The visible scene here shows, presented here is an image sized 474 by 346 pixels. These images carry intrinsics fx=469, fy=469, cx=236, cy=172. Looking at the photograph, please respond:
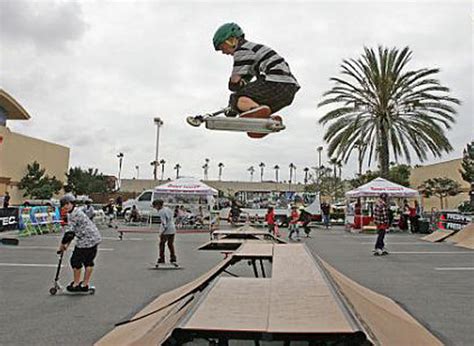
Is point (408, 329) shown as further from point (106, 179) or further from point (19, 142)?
point (106, 179)

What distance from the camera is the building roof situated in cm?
4376

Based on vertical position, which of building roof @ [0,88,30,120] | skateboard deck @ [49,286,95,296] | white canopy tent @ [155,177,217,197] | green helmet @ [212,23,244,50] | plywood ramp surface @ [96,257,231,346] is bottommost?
skateboard deck @ [49,286,95,296]

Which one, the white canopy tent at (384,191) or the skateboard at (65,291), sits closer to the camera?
the skateboard at (65,291)

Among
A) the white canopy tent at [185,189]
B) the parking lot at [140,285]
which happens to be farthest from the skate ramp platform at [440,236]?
the white canopy tent at [185,189]

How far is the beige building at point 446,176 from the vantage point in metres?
42.6

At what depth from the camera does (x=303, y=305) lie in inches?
102

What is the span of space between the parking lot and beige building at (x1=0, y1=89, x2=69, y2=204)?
26.0m

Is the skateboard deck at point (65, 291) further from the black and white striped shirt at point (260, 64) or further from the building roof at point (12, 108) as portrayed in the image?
the building roof at point (12, 108)

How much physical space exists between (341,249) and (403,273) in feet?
17.8

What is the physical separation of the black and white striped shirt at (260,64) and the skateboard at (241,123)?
43 centimetres

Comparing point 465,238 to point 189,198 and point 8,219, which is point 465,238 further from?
point 8,219

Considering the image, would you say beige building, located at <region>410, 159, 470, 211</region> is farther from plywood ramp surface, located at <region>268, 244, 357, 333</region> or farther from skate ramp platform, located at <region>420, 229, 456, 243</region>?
plywood ramp surface, located at <region>268, 244, 357, 333</region>

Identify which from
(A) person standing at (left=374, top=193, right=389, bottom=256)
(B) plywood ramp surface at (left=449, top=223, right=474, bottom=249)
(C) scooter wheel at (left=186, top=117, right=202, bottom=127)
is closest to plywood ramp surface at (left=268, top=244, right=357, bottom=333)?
(C) scooter wheel at (left=186, top=117, right=202, bottom=127)

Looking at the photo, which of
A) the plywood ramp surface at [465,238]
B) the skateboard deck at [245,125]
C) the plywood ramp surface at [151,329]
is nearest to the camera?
the plywood ramp surface at [151,329]
